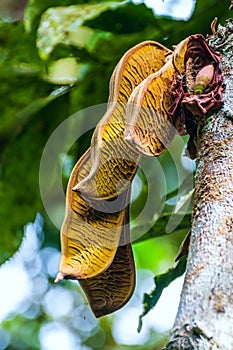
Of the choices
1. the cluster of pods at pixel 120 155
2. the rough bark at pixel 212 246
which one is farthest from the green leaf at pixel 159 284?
the rough bark at pixel 212 246

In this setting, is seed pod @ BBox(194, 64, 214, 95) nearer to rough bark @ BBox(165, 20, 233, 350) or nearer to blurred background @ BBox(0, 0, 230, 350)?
rough bark @ BBox(165, 20, 233, 350)

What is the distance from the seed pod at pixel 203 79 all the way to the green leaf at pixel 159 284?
2.10 feet

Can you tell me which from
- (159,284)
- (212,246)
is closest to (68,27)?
(159,284)

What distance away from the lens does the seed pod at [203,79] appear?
818 mm

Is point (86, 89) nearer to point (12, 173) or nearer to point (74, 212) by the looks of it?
point (12, 173)

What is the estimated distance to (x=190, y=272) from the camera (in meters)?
0.64

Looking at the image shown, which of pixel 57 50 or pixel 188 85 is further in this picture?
pixel 57 50

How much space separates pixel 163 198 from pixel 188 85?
791 millimetres

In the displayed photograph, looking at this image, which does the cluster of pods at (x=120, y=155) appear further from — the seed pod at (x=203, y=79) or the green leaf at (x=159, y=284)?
the green leaf at (x=159, y=284)

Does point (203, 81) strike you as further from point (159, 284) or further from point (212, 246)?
point (159, 284)

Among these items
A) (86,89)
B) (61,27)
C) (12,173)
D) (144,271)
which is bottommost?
(144,271)

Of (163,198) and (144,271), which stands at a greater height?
(163,198)

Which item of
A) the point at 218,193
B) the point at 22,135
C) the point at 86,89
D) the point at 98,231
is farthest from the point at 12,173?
the point at 218,193

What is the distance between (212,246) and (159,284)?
772 mm
